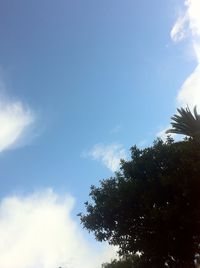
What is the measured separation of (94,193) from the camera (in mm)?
34125

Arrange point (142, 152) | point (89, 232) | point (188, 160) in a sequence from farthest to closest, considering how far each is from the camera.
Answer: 1. point (89, 232)
2. point (142, 152)
3. point (188, 160)

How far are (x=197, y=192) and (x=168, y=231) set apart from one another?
12.9ft

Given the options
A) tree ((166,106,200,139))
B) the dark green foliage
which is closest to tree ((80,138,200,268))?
tree ((166,106,200,139))

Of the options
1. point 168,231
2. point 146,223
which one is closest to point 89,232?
point 146,223

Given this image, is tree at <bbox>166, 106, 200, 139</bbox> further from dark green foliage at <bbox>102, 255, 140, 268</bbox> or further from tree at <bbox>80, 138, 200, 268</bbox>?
dark green foliage at <bbox>102, 255, 140, 268</bbox>

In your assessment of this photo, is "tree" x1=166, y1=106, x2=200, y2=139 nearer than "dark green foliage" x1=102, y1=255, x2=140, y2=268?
Yes

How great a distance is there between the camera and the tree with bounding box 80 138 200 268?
2834 cm

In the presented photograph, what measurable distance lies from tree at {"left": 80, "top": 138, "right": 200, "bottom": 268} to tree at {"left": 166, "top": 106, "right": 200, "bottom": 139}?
1.61m

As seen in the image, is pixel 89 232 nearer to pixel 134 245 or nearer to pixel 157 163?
pixel 134 245

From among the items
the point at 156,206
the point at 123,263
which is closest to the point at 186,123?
→ the point at 156,206

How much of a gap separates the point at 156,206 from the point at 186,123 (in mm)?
7600

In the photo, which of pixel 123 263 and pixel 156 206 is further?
pixel 123 263

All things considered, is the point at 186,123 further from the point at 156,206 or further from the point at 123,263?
the point at 123,263

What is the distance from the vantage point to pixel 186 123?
3088 centimetres
